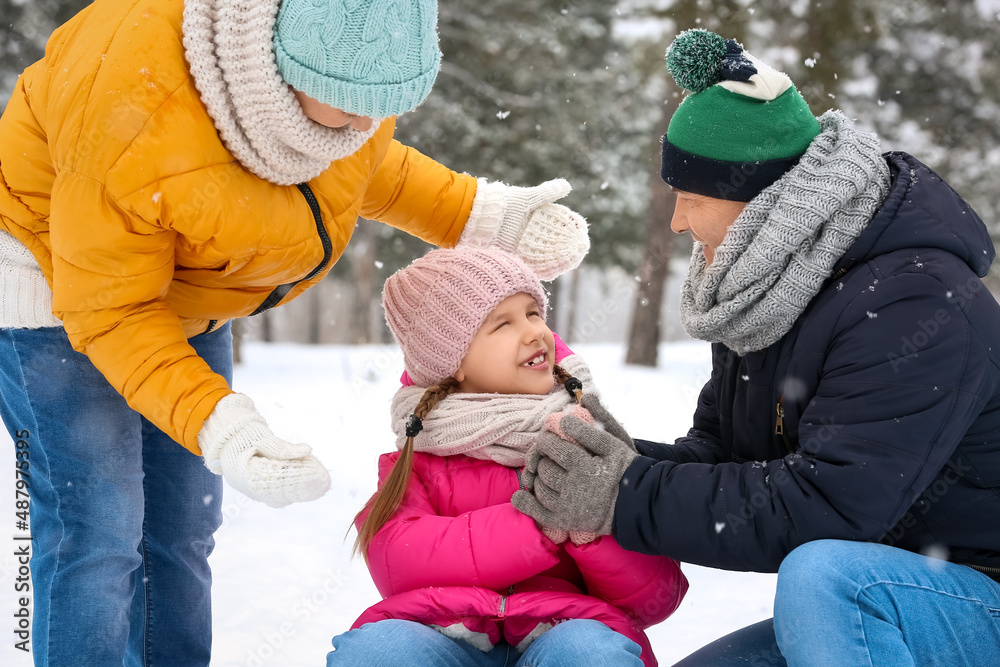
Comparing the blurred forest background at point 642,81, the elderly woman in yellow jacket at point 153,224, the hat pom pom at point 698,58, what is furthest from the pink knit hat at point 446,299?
the blurred forest background at point 642,81

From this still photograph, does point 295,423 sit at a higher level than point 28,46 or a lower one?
lower

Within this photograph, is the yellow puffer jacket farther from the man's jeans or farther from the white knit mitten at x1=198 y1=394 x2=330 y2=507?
the man's jeans

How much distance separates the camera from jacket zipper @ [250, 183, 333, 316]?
1.88 metres

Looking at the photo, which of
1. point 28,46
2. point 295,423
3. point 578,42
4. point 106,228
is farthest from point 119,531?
point 578,42

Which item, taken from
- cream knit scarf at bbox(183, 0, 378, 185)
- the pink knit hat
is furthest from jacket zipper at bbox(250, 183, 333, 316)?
the pink knit hat

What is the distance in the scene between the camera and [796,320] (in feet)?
5.85

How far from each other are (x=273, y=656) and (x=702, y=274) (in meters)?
1.86

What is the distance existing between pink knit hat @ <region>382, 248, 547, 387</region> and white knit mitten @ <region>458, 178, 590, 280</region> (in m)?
0.12

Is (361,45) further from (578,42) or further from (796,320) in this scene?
(578,42)

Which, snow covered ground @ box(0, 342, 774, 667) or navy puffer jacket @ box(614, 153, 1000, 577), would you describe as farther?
snow covered ground @ box(0, 342, 774, 667)

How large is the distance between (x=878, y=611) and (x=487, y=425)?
949mm

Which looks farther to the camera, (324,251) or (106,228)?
(324,251)

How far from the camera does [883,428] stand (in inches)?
60.2

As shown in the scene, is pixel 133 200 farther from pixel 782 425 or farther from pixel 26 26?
pixel 26 26
